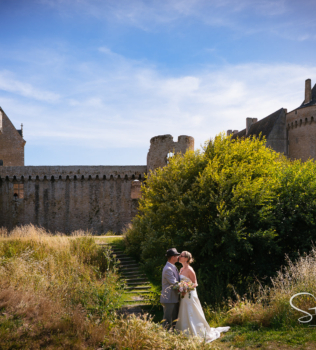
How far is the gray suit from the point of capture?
6977 mm

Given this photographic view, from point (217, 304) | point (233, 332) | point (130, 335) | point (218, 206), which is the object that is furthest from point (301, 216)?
point (130, 335)

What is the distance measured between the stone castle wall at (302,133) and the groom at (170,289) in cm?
2280

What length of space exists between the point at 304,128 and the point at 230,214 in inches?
762

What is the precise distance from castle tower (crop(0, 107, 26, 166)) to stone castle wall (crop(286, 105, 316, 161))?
83.7 feet

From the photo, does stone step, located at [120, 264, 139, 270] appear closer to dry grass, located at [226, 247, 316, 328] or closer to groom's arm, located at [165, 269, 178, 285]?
dry grass, located at [226, 247, 316, 328]

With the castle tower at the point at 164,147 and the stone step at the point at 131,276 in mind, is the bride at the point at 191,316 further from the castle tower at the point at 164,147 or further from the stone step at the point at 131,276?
the castle tower at the point at 164,147

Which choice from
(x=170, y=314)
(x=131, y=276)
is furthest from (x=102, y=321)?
(x=131, y=276)

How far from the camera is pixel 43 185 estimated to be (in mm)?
24078

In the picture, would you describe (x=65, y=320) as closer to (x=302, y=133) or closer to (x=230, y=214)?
(x=230, y=214)

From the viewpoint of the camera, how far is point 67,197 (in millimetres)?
24109

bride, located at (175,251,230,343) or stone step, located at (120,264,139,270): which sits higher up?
bride, located at (175,251,230,343)

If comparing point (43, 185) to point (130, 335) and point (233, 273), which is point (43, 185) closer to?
point (233, 273)

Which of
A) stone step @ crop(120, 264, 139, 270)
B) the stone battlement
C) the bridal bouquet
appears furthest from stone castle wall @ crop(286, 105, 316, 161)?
the bridal bouquet

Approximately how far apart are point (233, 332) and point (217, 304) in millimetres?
2498
